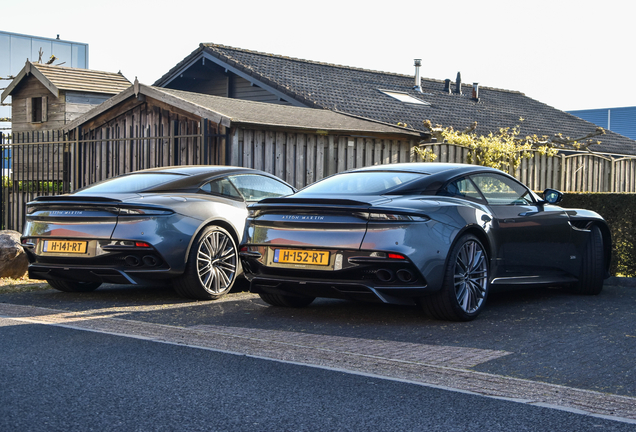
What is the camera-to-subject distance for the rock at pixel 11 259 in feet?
31.7

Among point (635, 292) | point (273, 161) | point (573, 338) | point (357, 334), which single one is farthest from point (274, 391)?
point (273, 161)

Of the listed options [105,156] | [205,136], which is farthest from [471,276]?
[105,156]

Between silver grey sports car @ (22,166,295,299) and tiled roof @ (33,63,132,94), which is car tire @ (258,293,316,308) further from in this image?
tiled roof @ (33,63,132,94)

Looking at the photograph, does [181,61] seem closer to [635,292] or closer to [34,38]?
[635,292]

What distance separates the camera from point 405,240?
594 centimetres

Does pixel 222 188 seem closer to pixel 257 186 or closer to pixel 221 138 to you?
pixel 257 186

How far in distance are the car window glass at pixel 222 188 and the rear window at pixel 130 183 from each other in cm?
32

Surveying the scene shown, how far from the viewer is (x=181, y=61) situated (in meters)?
24.7

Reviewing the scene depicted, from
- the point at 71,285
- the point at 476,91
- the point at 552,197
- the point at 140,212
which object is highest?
the point at 476,91

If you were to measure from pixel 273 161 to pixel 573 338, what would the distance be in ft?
23.2

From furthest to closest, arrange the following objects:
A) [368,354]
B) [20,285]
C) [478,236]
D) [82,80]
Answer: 1. [82,80]
2. [20,285]
3. [478,236]
4. [368,354]

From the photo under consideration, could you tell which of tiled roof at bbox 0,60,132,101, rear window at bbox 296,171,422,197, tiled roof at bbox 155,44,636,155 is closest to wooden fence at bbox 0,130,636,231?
rear window at bbox 296,171,422,197

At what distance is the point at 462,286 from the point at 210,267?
268cm

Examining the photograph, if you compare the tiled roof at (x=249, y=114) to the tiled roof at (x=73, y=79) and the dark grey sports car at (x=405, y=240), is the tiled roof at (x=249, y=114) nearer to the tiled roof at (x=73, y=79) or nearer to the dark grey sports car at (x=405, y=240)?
the dark grey sports car at (x=405, y=240)
